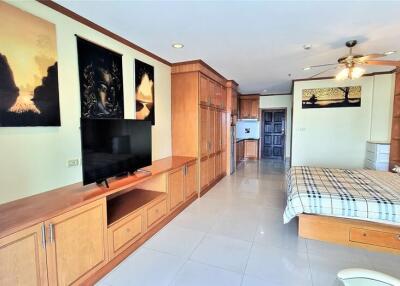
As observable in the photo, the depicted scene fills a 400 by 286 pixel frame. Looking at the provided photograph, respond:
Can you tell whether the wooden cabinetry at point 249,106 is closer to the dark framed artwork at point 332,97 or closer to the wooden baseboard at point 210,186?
the dark framed artwork at point 332,97

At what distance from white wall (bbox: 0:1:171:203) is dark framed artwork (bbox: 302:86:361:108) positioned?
4789 mm

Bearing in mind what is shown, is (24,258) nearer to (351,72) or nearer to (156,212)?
(156,212)

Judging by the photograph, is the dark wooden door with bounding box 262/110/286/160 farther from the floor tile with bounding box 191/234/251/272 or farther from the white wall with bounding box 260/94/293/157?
the floor tile with bounding box 191/234/251/272

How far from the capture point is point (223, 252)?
93.7 inches

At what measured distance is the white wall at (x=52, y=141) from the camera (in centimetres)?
181

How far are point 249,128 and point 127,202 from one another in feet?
22.2

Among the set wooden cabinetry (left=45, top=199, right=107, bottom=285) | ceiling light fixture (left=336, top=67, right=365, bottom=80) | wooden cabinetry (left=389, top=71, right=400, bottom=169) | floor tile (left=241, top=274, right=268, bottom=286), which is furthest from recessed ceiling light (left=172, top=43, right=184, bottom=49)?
wooden cabinetry (left=389, top=71, right=400, bottom=169)

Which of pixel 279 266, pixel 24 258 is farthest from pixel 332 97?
pixel 24 258

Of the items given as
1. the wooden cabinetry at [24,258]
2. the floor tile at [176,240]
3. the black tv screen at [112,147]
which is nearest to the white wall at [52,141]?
the black tv screen at [112,147]

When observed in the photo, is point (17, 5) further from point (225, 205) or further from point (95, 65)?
point (225, 205)

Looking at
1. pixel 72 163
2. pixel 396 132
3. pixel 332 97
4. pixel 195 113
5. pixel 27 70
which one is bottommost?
pixel 72 163

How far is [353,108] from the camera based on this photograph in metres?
5.29

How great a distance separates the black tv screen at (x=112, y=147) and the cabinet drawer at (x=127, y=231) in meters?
0.53

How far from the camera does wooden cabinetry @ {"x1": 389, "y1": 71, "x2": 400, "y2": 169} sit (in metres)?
4.45
